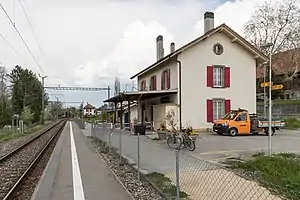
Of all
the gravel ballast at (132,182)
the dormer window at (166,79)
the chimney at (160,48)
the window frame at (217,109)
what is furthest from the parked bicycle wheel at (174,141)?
the chimney at (160,48)

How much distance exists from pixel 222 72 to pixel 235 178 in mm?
21304

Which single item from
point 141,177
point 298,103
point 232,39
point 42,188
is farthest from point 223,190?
point 298,103

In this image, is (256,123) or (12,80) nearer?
(256,123)

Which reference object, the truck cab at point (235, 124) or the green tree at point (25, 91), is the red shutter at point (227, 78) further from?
the green tree at point (25, 91)

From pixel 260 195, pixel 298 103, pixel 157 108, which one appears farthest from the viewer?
pixel 298 103

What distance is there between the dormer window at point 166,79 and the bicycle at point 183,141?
12339mm

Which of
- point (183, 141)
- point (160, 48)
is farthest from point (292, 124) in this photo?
point (183, 141)

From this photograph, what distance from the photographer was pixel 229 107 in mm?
28375

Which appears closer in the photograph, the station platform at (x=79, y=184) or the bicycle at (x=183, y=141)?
the station platform at (x=79, y=184)

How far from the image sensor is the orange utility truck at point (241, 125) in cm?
2442

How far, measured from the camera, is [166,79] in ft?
98.2

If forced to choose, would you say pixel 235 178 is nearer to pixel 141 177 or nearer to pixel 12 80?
pixel 141 177

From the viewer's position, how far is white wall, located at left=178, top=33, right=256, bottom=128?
2736cm

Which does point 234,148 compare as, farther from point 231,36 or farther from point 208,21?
point 208,21
